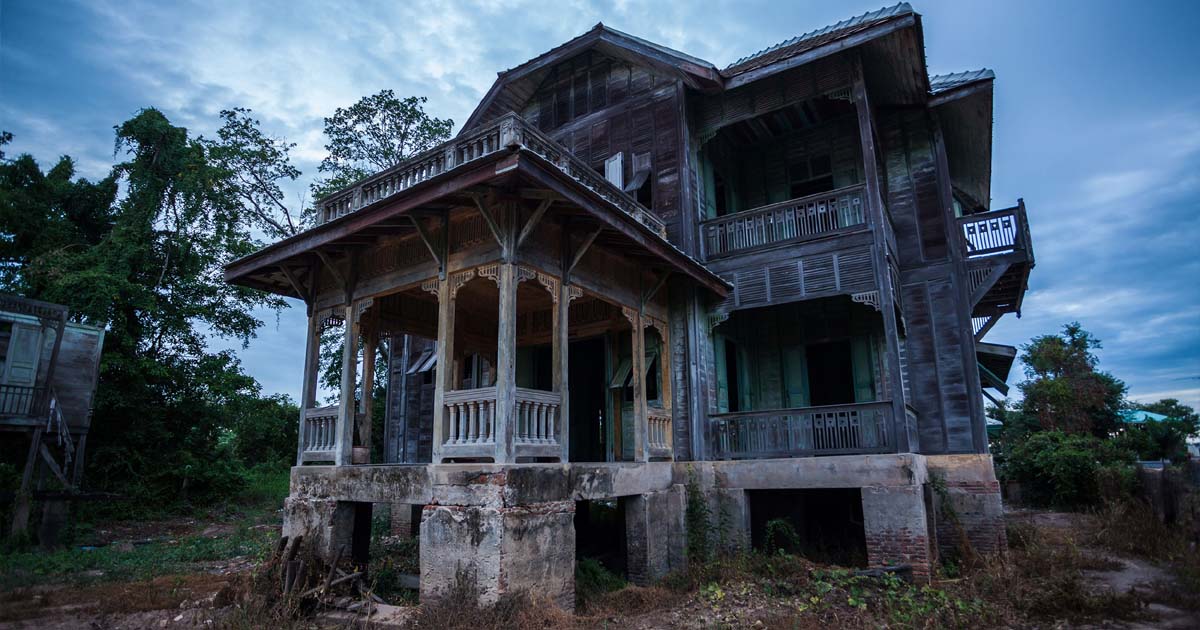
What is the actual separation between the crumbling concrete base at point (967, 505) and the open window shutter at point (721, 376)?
3637 millimetres

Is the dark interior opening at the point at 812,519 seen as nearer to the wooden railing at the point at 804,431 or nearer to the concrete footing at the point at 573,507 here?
the wooden railing at the point at 804,431

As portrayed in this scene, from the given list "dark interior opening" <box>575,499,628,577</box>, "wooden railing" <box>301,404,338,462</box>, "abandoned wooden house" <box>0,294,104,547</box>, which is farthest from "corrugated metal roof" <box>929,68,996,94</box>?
"abandoned wooden house" <box>0,294,104,547</box>

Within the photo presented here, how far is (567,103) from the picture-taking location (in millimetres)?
15469

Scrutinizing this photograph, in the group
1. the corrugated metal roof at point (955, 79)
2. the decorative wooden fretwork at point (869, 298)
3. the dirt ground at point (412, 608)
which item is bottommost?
the dirt ground at point (412, 608)

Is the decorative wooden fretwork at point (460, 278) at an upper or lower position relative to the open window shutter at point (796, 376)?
upper

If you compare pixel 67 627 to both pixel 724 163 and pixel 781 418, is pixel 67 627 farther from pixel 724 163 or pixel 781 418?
pixel 724 163

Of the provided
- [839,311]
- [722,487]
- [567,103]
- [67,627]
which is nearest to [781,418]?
[722,487]

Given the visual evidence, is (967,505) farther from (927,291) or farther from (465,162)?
(465,162)

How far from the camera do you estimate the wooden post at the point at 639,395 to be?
10.5 metres

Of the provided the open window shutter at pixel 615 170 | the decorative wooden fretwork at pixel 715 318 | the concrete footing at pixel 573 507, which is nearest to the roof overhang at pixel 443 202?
the decorative wooden fretwork at pixel 715 318

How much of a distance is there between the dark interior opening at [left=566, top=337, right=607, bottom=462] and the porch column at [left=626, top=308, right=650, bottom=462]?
3.08 meters

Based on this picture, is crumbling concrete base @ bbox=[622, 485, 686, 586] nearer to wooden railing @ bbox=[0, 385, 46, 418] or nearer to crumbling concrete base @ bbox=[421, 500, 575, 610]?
crumbling concrete base @ bbox=[421, 500, 575, 610]

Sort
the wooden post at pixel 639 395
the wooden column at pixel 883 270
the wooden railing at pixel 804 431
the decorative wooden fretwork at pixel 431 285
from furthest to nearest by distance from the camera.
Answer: the wooden post at pixel 639 395, the wooden railing at pixel 804 431, the wooden column at pixel 883 270, the decorative wooden fretwork at pixel 431 285

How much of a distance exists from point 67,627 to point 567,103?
513 inches
